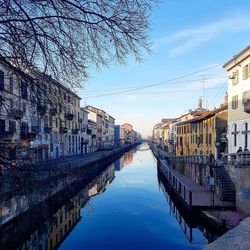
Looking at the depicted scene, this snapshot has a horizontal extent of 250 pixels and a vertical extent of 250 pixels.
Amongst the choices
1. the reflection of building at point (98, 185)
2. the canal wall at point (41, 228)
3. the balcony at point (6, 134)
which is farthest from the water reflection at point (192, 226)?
the balcony at point (6, 134)

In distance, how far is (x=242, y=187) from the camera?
63.5 feet

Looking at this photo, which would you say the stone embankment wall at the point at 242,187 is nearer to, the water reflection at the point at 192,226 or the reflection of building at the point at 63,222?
the water reflection at the point at 192,226

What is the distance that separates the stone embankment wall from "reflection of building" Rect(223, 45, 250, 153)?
23.5 ft

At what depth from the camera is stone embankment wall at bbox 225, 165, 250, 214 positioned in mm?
18516

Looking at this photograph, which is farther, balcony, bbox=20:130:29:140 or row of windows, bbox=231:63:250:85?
row of windows, bbox=231:63:250:85

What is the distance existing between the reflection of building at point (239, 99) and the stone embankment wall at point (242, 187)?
23.5ft

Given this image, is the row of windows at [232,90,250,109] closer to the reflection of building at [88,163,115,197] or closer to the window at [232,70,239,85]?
the window at [232,70,239,85]

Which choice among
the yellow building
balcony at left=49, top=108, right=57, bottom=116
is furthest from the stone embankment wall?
balcony at left=49, top=108, right=57, bottom=116

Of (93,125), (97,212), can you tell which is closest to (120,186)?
(97,212)

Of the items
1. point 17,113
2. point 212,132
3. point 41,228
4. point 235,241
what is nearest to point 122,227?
point 41,228

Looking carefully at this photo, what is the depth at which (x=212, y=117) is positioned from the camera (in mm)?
41406

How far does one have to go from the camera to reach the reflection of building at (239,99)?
27359 mm

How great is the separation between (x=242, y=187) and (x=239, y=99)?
484 inches

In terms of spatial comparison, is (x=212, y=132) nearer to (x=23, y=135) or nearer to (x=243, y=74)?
Answer: (x=243, y=74)
